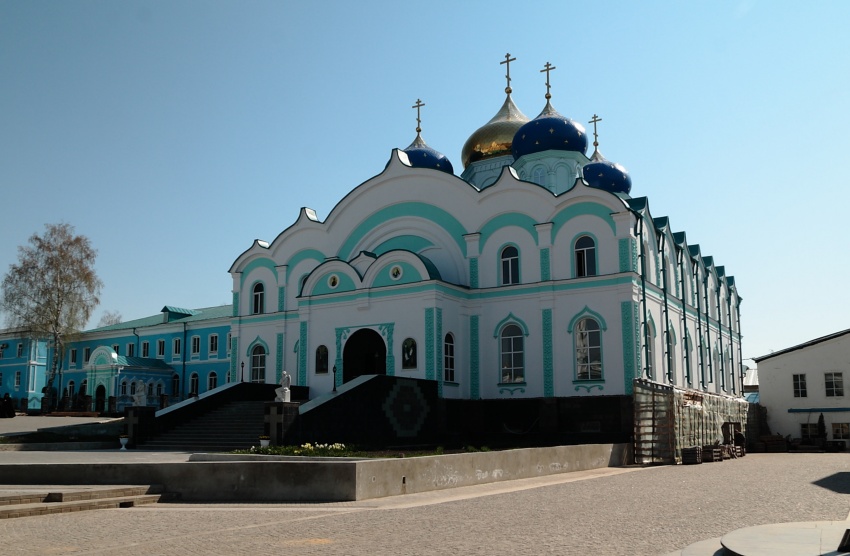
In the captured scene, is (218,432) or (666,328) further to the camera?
(666,328)

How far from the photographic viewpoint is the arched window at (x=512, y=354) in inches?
1040

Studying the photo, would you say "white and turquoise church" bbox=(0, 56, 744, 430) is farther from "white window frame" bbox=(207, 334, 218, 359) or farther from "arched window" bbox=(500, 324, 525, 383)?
"white window frame" bbox=(207, 334, 218, 359)

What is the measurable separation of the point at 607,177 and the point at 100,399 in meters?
29.0

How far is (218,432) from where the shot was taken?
2345 centimetres

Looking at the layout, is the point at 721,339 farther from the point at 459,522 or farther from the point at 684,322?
the point at 459,522

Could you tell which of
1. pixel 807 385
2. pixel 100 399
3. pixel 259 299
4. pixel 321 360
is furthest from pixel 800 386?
pixel 100 399

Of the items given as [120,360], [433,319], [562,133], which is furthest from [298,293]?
[120,360]

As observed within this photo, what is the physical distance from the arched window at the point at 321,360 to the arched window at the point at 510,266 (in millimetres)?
6520

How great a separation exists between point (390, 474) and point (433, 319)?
39.6ft

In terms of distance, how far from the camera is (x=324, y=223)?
31.2 meters

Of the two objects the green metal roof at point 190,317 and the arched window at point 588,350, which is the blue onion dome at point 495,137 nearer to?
the arched window at point 588,350

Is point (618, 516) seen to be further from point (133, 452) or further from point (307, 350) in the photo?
point (307, 350)

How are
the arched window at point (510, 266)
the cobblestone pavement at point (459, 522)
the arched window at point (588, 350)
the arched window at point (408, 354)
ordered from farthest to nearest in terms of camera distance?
the arched window at point (510, 266) → the arched window at point (408, 354) → the arched window at point (588, 350) → the cobblestone pavement at point (459, 522)

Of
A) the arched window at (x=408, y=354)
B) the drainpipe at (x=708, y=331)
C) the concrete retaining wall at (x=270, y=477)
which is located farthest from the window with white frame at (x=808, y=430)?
the concrete retaining wall at (x=270, y=477)
